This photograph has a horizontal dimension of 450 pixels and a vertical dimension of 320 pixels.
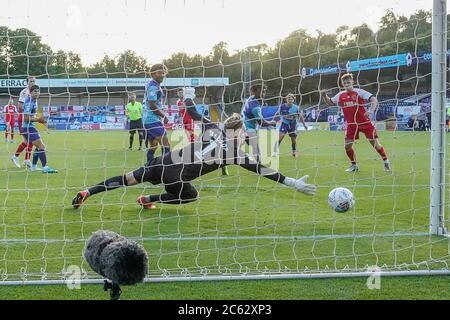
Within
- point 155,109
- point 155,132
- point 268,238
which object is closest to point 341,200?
point 268,238

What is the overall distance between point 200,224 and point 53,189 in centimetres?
363

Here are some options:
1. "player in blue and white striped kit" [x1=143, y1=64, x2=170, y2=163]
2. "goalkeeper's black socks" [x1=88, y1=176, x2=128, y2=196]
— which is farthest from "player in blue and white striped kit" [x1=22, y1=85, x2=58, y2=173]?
A: "goalkeeper's black socks" [x1=88, y1=176, x2=128, y2=196]

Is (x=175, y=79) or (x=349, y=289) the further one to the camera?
(x=175, y=79)

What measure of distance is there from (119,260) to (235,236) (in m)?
3.02

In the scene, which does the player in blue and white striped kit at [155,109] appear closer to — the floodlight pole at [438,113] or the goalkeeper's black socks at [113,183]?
the goalkeeper's black socks at [113,183]

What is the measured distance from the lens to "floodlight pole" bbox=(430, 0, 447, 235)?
5395 millimetres

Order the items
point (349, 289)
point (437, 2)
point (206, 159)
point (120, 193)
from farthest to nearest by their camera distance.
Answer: point (120, 193), point (206, 159), point (437, 2), point (349, 289)

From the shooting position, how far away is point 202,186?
955cm

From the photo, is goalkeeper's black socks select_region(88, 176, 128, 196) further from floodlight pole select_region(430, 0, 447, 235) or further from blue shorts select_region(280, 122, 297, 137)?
blue shorts select_region(280, 122, 297, 137)

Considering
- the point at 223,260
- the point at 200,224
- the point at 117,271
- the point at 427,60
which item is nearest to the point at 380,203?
the point at 427,60

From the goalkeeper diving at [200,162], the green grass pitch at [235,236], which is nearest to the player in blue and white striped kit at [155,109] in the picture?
the goalkeeper diving at [200,162]

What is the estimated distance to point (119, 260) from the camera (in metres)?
2.91

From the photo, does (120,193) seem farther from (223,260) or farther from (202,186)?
(223,260)
